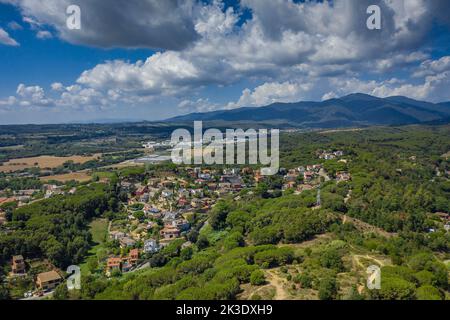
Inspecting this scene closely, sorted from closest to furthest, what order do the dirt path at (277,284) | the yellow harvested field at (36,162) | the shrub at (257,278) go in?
the dirt path at (277,284), the shrub at (257,278), the yellow harvested field at (36,162)

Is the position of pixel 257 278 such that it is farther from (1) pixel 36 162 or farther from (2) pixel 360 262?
(1) pixel 36 162

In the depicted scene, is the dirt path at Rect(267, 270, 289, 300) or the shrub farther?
the shrub

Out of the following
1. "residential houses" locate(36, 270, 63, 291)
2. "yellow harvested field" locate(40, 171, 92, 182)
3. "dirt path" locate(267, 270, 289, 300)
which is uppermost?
"dirt path" locate(267, 270, 289, 300)

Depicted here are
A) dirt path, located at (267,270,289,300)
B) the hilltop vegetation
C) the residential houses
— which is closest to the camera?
dirt path, located at (267,270,289,300)

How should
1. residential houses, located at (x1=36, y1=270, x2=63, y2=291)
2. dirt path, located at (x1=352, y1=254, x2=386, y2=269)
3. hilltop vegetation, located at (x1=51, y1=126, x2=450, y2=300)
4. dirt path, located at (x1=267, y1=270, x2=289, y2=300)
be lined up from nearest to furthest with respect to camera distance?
dirt path, located at (x1=267, y1=270, x2=289, y2=300), hilltop vegetation, located at (x1=51, y1=126, x2=450, y2=300), dirt path, located at (x1=352, y1=254, x2=386, y2=269), residential houses, located at (x1=36, y1=270, x2=63, y2=291)

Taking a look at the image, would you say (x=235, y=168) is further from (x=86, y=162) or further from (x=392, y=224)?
(x=86, y=162)

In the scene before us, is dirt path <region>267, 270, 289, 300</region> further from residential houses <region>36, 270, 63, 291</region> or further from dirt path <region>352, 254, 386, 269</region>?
residential houses <region>36, 270, 63, 291</region>

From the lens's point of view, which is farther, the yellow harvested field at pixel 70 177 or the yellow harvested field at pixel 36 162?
the yellow harvested field at pixel 36 162

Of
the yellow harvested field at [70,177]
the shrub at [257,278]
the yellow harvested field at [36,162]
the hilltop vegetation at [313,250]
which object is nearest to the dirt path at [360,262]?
the hilltop vegetation at [313,250]

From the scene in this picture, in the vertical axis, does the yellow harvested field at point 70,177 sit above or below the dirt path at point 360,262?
below

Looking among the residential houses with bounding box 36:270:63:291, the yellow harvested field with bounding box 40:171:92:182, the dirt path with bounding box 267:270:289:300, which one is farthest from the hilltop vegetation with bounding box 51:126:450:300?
the yellow harvested field with bounding box 40:171:92:182

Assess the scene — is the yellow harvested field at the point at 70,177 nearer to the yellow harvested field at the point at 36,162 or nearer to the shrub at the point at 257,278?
the yellow harvested field at the point at 36,162

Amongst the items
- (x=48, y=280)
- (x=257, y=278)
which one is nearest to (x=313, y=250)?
(x=257, y=278)
